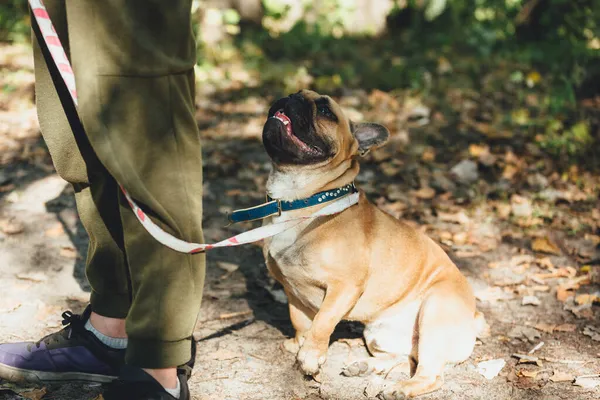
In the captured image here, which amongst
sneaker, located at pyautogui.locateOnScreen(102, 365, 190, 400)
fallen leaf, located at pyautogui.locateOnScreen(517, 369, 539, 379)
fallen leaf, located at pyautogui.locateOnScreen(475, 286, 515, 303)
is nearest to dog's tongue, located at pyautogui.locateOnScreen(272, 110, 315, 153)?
sneaker, located at pyautogui.locateOnScreen(102, 365, 190, 400)

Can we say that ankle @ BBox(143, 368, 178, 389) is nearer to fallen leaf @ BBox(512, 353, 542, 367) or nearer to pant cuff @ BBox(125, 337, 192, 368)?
pant cuff @ BBox(125, 337, 192, 368)

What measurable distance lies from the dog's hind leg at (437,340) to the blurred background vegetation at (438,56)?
3.25m

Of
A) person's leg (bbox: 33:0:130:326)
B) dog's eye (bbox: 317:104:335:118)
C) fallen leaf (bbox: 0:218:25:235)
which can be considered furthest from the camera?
fallen leaf (bbox: 0:218:25:235)

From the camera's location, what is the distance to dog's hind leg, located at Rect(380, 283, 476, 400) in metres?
3.00

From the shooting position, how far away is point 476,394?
10.0 ft

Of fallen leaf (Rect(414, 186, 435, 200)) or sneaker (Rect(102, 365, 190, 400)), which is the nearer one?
sneaker (Rect(102, 365, 190, 400))

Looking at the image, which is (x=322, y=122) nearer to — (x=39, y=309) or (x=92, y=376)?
(x=92, y=376)

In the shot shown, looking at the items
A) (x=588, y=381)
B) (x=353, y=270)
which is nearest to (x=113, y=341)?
(x=353, y=270)

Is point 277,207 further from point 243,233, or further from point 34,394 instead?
point 34,394

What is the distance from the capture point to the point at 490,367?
3275 mm

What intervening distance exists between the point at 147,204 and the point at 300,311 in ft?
4.41

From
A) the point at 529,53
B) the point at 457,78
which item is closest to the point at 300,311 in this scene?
the point at 457,78

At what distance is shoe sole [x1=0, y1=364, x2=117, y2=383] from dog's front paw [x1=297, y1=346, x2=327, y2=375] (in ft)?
2.72

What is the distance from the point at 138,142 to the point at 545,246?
3373 mm
